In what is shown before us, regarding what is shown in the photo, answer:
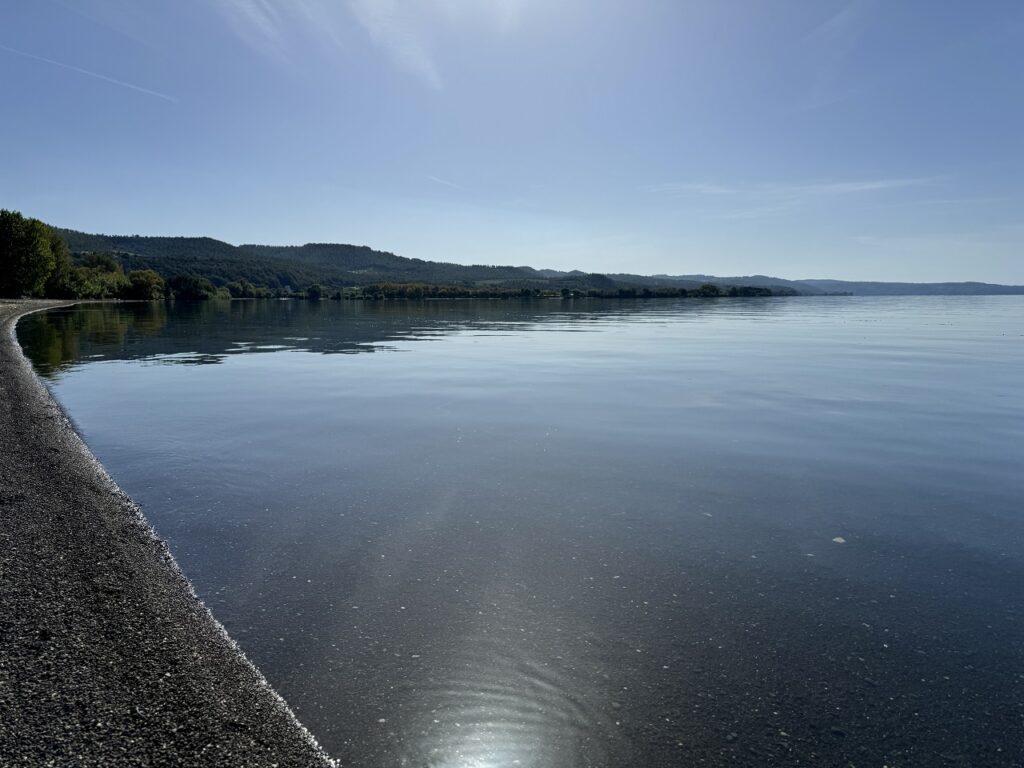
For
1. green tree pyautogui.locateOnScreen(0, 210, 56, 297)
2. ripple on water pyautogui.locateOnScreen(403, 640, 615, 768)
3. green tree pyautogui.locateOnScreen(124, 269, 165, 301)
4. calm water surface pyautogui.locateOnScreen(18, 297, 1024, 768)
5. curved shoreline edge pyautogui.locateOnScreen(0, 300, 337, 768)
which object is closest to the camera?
curved shoreline edge pyautogui.locateOnScreen(0, 300, 337, 768)

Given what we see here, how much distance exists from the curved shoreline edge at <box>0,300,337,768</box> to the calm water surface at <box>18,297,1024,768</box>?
1.20ft

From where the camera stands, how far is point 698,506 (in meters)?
9.55

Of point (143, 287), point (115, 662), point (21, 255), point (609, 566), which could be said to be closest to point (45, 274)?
point (21, 255)

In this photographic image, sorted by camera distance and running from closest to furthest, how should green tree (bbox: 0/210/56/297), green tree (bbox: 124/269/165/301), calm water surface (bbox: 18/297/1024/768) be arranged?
calm water surface (bbox: 18/297/1024/768), green tree (bbox: 0/210/56/297), green tree (bbox: 124/269/165/301)

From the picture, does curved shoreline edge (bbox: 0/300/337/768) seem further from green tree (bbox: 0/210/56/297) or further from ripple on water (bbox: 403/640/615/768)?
green tree (bbox: 0/210/56/297)

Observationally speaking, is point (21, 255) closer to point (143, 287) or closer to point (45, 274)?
point (45, 274)

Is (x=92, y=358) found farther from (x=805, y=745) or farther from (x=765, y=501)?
(x=805, y=745)

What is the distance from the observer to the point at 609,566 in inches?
297

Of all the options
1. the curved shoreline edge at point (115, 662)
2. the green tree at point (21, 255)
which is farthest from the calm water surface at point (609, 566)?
the green tree at point (21, 255)

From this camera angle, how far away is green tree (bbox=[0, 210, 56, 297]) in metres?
94.5

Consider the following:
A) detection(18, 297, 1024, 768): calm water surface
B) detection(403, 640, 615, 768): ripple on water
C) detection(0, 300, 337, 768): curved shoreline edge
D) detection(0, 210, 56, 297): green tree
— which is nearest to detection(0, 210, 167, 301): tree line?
detection(0, 210, 56, 297): green tree

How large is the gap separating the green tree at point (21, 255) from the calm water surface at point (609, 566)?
99.9m

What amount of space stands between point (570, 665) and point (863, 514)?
588 centimetres

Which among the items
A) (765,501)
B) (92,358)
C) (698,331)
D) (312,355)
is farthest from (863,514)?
(698,331)
